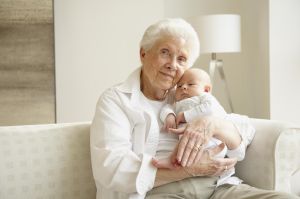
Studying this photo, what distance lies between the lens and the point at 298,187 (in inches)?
75.5

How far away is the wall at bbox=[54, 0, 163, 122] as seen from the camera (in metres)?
3.52

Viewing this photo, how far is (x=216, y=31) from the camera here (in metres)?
3.24

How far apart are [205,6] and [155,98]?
230 centimetres

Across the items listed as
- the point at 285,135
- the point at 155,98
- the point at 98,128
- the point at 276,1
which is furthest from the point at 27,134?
the point at 276,1

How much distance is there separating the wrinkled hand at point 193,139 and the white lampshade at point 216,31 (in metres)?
1.67

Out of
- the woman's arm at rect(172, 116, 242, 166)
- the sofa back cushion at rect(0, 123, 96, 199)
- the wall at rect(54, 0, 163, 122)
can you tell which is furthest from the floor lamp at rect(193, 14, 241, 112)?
the sofa back cushion at rect(0, 123, 96, 199)

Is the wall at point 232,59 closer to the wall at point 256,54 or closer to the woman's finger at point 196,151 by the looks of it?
the wall at point 256,54

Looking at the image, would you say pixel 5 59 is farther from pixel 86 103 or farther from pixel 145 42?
pixel 145 42

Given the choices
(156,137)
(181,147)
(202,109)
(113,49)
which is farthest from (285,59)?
(181,147)

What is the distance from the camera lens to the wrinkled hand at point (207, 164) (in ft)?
5.23

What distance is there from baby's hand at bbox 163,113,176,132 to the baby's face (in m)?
0.11

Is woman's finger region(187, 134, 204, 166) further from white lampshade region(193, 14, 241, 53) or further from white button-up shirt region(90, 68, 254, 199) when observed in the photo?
white lampshade region(193, 14, 241, 53)

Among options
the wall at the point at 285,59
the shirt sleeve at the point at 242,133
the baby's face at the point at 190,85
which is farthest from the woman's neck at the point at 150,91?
the wall at the point at 285,59

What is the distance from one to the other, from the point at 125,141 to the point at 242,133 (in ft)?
1.71
